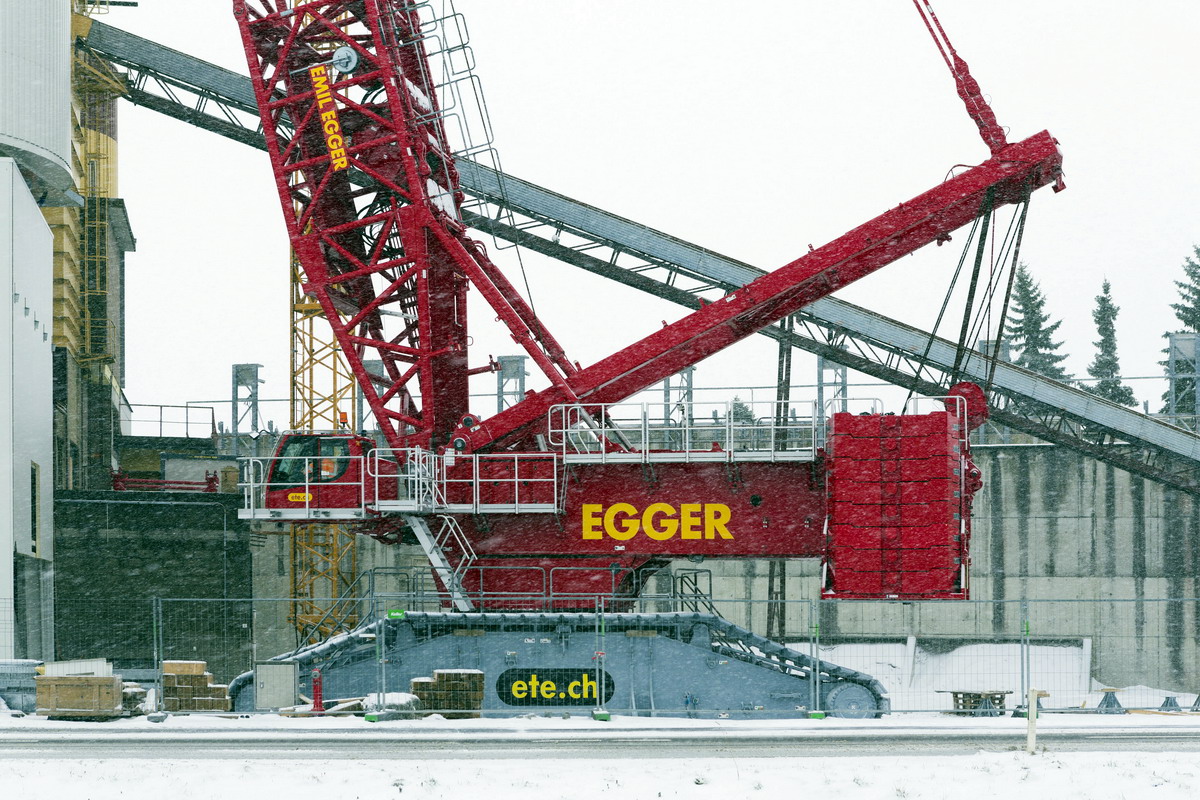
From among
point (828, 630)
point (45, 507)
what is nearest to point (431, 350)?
point (45, 507)

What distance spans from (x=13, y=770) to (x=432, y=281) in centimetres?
1376

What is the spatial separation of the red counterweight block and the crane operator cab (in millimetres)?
8501

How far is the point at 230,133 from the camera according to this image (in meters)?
37.4

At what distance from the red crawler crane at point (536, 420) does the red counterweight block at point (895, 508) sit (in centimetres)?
3

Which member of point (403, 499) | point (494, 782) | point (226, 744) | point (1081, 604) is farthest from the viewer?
point (1081, 604)

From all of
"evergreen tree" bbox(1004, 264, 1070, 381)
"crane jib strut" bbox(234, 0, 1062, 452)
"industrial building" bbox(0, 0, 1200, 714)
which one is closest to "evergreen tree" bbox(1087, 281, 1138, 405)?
"evergreen tree" bbox(1004, 264, 1070, 381)

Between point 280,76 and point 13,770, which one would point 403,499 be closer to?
point 280,76

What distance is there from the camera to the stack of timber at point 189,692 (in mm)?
23406

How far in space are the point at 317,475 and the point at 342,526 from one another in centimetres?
665

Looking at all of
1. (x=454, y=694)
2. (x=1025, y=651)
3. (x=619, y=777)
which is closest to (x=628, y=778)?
(x=619, y=777)

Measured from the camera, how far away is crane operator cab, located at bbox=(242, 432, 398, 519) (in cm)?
2620

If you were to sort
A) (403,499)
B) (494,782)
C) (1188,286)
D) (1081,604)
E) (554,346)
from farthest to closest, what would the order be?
(1188,286) < (1081,604) < (554,346) < (403,499) < (494,782)

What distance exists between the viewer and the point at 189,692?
2347cm

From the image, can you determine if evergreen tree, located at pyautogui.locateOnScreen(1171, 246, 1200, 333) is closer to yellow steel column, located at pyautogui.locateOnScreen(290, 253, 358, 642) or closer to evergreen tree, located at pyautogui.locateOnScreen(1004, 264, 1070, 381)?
evergreen tree, located at pyautogui.locateOnScreen(1004, 264, 1070, 381)
